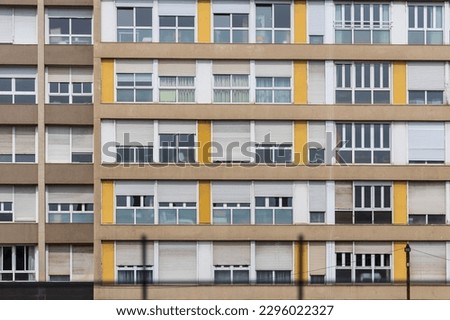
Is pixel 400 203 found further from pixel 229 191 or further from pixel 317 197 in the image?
pixel 229 191

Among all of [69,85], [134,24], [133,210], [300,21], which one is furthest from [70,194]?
[300,21]

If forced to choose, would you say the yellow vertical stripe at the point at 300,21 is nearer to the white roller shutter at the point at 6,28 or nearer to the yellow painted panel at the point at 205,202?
the yellow painted panel at the point at 205,202

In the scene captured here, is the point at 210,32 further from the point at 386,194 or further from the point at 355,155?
the point at 386,194

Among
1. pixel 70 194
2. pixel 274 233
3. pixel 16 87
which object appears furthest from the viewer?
pixel 70 194

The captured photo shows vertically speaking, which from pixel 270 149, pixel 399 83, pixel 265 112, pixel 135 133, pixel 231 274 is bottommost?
pixel 231 274

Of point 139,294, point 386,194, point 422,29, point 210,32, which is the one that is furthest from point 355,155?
point 139,294

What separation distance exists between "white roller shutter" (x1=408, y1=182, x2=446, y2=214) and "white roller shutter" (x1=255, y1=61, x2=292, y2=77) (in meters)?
5.86

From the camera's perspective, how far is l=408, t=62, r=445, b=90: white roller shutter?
2177cm

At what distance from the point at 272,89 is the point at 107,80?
18.6 feet

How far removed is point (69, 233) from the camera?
22672mm

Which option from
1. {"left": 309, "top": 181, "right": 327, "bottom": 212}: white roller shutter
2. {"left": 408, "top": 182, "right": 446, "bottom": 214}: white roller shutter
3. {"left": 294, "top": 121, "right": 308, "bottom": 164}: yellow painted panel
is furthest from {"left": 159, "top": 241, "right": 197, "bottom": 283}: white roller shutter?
{"left": 408, "top": 182, "right": 446, "bottom": 214}: white roller shutter

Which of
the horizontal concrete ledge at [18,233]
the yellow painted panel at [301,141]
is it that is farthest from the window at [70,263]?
the yellow painted panel at [301,141]

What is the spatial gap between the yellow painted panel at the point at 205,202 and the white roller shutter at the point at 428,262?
7.06m

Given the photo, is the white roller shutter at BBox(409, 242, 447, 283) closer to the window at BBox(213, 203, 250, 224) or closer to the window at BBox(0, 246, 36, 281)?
the window at BBox(213, 203, 250, 224)
